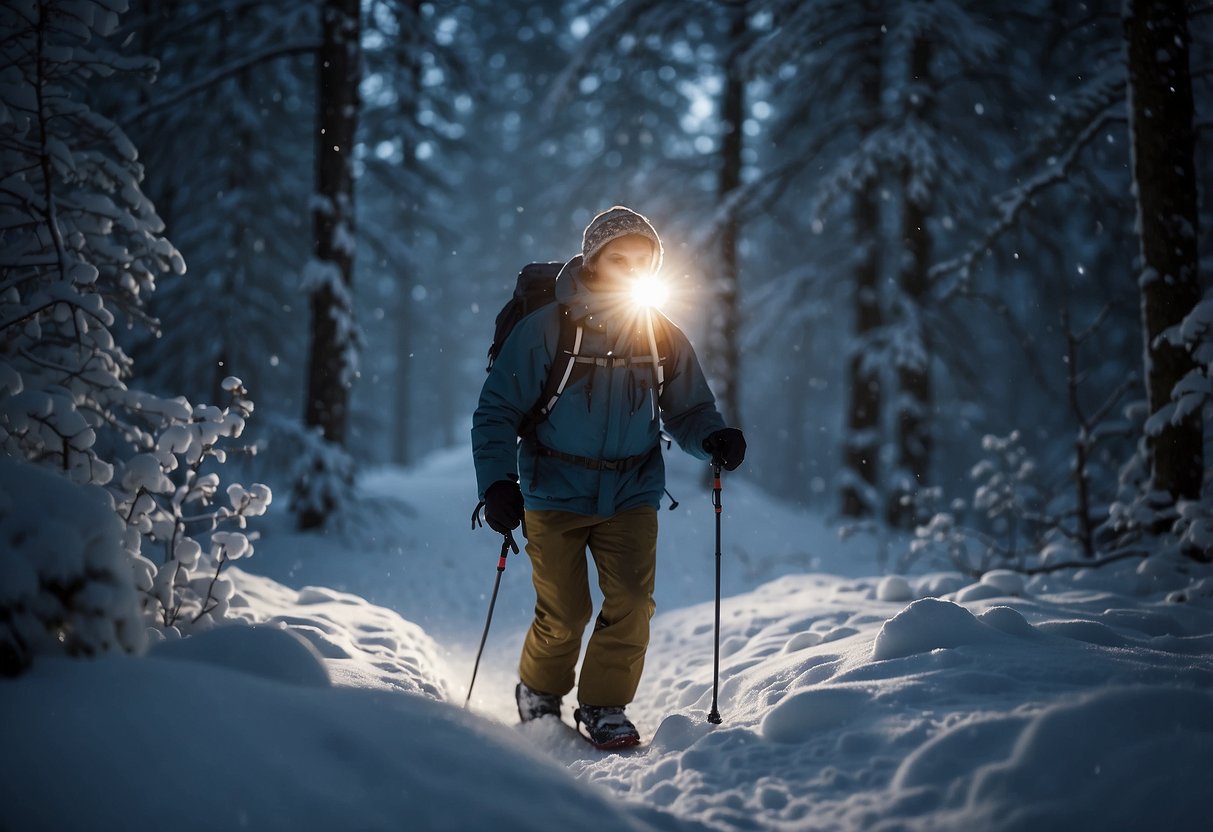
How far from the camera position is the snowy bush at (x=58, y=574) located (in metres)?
2.13

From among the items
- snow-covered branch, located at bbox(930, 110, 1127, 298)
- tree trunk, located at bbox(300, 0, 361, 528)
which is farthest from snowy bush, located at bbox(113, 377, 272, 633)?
snow-covered branch, located at bbox(930, 110, 1127, 298)

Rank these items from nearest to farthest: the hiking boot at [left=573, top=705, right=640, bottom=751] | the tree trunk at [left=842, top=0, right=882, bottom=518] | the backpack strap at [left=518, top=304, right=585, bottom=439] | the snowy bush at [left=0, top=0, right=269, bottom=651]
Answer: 1. the snowy bush at [left=0, top=0, right=269, bottom=651]
2. the hiking boot at [left=573, top=705, right=640, bottom=751]
3. the backpack strap at [left=518, top=304, right=585, bottom=439]
4. the tree trunk at [left=842, top=0, right=882, bottom=518]

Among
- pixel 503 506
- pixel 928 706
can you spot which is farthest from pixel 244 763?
pixel 928 706

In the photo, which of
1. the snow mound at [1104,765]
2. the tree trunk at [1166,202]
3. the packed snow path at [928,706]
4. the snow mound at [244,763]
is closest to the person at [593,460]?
the packed snow path at [928,706]

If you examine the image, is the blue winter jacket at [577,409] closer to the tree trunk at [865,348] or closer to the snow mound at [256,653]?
the snow mound at [256,653]

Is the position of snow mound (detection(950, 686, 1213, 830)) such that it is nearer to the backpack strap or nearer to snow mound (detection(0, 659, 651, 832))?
snow mound (detection(0, 659, 651, 832))

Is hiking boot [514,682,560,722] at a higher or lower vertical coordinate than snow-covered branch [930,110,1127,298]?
lower

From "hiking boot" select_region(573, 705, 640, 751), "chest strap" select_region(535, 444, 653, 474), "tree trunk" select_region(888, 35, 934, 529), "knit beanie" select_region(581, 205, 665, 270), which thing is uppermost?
"tree trunk" select_region(888, 35, 934, 529)

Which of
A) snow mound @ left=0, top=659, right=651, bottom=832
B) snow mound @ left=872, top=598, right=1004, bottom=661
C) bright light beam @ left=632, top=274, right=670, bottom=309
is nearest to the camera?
snow mound @ left=0, top=659, right=651, bottom=832

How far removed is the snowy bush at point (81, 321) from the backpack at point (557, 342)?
1438 mm

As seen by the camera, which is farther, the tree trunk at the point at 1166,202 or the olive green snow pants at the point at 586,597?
the tree trunk at the point at 1166,202

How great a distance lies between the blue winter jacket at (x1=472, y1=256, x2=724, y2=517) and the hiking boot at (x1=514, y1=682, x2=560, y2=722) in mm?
1070

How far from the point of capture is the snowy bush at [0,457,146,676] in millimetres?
2129

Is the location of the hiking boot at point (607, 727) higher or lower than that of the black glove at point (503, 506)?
lower
